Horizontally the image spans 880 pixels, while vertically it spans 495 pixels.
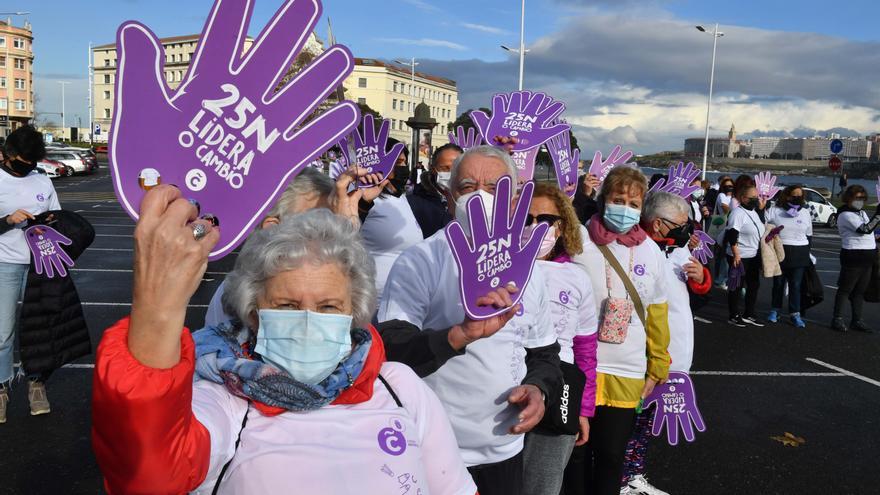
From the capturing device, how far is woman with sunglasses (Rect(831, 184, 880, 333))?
787cm

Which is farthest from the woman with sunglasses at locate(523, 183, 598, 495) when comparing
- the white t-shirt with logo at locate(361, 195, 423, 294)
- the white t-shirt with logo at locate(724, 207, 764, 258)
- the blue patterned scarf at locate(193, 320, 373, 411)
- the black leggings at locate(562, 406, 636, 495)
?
the white t-shirt with logo at locate(724, 207, 764, 258)

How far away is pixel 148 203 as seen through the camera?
1.00 m

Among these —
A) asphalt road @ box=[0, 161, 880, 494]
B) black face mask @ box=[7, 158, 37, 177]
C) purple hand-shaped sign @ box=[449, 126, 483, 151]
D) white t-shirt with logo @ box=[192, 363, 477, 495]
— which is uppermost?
purple hand-shaped sign @ box=[449, 126, 483, 151]

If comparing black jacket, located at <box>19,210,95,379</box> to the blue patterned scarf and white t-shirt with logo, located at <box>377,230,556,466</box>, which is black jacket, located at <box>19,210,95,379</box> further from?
the blue patterned scarf

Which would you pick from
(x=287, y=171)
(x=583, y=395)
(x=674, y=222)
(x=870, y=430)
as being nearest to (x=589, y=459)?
(x=583, y=395)

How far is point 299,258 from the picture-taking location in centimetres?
155

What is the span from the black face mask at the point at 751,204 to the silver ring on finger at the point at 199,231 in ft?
27.5

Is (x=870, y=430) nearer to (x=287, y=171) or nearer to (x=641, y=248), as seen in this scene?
(x=641, y=248)

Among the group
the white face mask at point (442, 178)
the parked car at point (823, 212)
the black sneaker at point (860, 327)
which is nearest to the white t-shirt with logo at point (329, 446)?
the white face mask at point (442, 178)

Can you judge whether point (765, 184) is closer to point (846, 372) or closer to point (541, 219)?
point (846, 372)

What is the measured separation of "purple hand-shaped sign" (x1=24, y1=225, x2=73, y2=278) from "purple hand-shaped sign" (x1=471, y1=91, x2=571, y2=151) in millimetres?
2860

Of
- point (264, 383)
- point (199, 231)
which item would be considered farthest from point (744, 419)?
point (199, 231)

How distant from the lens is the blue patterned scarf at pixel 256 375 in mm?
1380

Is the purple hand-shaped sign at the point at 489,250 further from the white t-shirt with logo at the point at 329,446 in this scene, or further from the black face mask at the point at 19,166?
the black face mask at the point at 19,166
